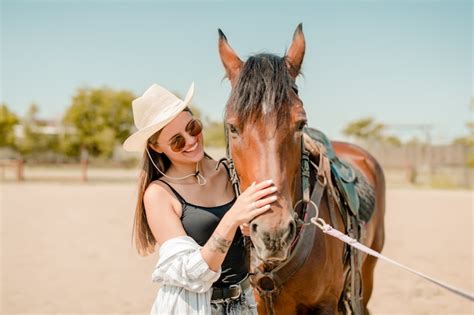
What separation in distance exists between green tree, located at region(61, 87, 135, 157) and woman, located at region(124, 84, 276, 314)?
43746mm

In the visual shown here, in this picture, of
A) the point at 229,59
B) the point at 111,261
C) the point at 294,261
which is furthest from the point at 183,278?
the point at 111,261

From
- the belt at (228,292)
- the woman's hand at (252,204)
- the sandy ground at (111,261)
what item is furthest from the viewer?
the sandy ground at (111,261)

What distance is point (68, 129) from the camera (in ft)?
154

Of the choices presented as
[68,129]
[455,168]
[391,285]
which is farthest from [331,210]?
[68,129]

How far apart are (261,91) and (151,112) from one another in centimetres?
52

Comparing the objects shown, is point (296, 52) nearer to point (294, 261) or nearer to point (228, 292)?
point (294, 261)

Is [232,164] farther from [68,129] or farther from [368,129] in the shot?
[368,129]

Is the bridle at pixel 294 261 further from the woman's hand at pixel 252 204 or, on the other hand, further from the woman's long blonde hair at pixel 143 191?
the woman's hand at pixel 252 204

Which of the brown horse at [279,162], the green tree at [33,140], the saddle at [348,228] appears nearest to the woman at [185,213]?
the brown horse at [279,162]

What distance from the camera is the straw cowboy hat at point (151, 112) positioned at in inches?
77.3

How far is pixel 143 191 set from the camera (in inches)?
77.6

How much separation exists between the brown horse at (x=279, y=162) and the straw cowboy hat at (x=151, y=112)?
258 millimetres

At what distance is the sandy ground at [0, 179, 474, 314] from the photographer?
17.6ft

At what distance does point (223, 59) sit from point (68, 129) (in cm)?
4817
